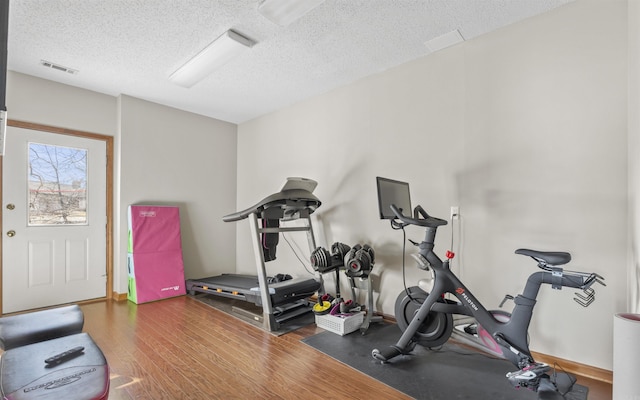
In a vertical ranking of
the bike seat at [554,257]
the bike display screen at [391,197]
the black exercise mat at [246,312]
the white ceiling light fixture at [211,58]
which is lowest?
the black exercise mat at [246,312]

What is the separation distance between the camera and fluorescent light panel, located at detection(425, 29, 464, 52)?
2780 millimetres

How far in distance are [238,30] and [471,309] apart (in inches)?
118

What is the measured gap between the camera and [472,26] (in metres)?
2.67

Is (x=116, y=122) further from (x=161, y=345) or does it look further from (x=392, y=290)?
(x=392, y=290)

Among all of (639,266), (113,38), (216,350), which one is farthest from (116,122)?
(639,266)

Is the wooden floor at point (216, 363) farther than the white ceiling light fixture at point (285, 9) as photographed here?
No

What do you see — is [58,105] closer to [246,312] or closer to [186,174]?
[186,174]

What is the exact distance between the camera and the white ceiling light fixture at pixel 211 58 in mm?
2842

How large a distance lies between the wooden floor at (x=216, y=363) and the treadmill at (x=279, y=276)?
34 cm

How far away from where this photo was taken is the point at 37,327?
6.03ft

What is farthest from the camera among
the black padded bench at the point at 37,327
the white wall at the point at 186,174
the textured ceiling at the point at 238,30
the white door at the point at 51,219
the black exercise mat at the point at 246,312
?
the white wall at the point at 186,174

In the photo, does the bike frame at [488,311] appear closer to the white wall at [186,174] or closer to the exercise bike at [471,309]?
the exercise bike at [471,309]

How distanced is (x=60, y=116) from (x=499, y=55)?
4.97 metres

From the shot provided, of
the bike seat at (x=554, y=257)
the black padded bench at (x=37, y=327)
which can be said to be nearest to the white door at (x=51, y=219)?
the black padded bench at (x=37, y=327)
